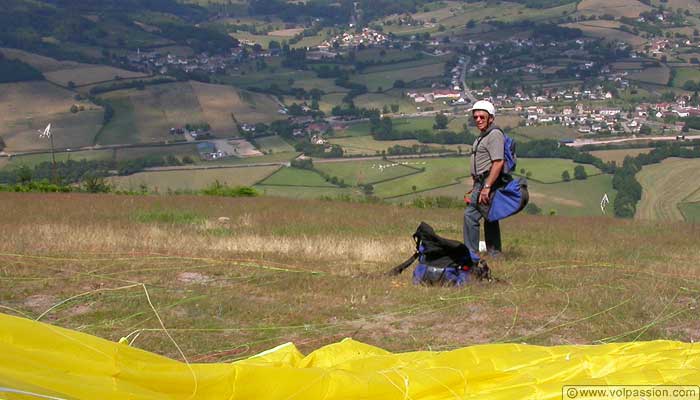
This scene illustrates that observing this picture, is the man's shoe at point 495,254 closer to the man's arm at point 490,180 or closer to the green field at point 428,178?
the man's arm at point 490,180

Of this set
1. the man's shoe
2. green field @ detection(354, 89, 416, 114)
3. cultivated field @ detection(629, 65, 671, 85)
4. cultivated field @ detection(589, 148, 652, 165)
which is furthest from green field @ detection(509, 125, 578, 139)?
the man's shoe

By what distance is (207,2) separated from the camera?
150 meters

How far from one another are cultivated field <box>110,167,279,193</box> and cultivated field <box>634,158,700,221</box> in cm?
1845

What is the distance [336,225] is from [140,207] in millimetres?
4870

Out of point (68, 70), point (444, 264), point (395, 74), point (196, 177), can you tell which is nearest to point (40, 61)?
point (68, 70)

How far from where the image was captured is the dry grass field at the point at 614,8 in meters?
114

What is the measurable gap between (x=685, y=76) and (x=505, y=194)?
7560cm

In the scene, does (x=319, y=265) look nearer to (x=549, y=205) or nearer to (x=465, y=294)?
(x=465, y=294)

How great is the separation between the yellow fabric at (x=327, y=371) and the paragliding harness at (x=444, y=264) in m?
3.10

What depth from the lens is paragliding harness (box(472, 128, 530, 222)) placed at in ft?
35.4

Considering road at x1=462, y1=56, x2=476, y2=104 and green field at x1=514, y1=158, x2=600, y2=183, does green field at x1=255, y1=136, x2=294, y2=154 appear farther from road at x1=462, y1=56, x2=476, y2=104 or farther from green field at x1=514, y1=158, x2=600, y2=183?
road at x1=462, y1=56, x2=476, y2=104

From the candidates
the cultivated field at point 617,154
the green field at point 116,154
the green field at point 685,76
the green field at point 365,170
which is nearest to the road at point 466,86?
the green field at point 685,76

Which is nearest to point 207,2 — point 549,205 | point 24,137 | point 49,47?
point 49,47

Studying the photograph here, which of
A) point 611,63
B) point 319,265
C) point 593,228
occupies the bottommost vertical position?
point 611,63
